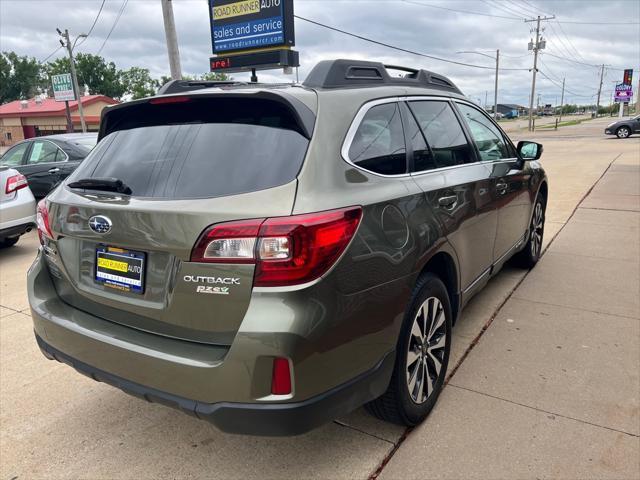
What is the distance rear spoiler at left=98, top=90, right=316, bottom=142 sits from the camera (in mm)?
2148

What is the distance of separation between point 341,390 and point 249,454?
78cm

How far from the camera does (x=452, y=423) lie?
272 cm

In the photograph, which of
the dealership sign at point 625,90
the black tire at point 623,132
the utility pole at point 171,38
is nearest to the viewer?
the utility pole at point 171,38

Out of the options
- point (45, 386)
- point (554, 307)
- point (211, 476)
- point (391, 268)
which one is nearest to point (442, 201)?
point (391, 268)

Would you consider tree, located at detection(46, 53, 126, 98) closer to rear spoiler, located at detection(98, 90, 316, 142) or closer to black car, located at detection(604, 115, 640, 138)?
black car, located at detection(604, 115, 640, 138)

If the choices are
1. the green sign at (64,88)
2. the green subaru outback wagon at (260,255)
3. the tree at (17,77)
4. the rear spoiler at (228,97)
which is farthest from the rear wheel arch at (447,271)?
the tree at (17,77)

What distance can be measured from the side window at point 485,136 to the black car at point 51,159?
21.8 ft

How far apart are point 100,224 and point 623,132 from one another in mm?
32345

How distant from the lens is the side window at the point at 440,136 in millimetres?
2961

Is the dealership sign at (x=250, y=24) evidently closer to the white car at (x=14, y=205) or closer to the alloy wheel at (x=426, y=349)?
the white car at (x=14, y=205)

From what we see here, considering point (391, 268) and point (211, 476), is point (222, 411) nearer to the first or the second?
point (211, 476)

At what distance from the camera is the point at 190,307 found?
6.57 feet

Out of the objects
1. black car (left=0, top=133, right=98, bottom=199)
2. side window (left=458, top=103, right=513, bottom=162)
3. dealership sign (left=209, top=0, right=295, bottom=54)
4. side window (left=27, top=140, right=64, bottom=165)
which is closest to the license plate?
side window (left=458, top=103, right=513, bottom=162)

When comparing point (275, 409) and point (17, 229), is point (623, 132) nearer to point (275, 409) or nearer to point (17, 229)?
point (17, 229)
